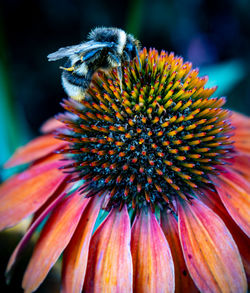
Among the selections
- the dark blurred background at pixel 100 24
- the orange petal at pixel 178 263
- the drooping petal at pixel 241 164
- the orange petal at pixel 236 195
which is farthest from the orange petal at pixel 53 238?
the dark blurred background at pixel 100 24

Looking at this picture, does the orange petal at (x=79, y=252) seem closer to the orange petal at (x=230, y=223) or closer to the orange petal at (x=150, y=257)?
the orange petal at (x=150, y=257)

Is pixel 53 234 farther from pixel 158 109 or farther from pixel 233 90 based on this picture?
pixel 233 90

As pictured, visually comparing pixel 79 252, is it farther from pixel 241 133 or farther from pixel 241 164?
pixel 241 133

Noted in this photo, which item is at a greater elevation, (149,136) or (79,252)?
(149,136)

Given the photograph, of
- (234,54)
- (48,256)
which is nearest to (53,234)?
(48,256)

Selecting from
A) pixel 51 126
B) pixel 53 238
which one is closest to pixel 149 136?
pixel 53 238

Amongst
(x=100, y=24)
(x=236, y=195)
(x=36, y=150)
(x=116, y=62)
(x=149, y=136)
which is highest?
(x=100, y=24)

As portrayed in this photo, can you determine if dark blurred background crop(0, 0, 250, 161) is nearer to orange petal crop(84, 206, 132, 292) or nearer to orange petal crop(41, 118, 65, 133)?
orange petal crop(41, 118, 65, 133)

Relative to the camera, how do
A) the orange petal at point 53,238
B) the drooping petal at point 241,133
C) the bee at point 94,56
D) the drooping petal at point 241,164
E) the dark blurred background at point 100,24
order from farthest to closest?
the dark blurred background at point 100,24
the drooping petal at point 241,133
the drooping petal at point 241,164
the bee at point 94,56
the orange petal at point 53,238
